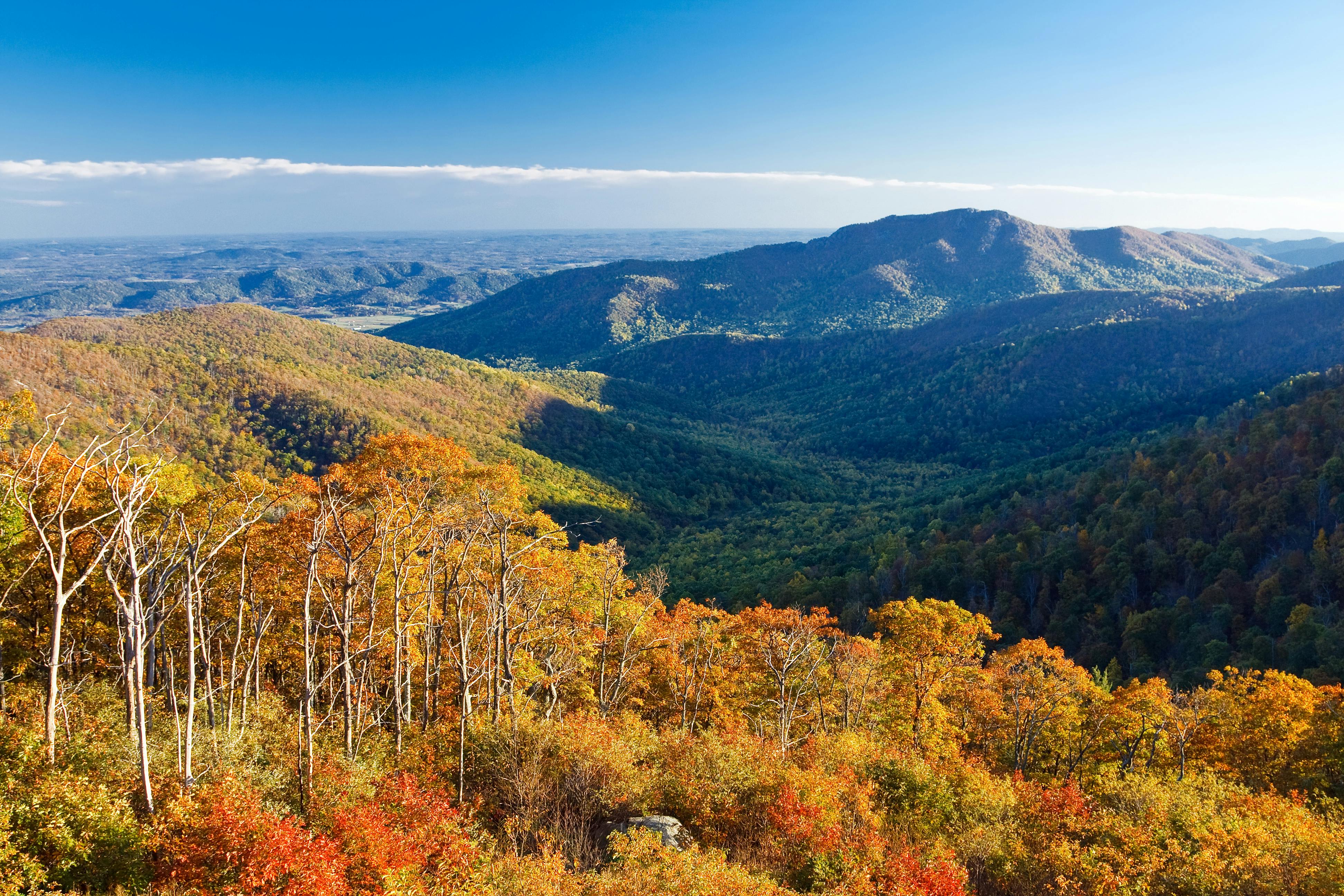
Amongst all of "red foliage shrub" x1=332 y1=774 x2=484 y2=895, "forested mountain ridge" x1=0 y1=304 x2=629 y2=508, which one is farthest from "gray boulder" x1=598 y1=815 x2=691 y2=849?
"forested mountain ridge" x1=0 y1=304 x2=629 y2=508

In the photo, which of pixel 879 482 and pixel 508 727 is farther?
pixel 879 482

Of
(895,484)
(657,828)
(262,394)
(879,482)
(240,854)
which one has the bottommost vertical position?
(879,482)

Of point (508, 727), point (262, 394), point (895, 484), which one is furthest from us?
point (895, 484)

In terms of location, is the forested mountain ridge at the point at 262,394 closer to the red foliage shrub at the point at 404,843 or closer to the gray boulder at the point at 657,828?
the red foliage shrub at the point at 404,843

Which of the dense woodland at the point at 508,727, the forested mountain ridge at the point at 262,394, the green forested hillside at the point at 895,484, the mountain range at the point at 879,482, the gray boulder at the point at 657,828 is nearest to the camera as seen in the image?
the dense woodland at the point at 508,727

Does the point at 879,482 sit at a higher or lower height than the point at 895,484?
lower


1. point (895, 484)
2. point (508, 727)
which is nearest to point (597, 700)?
point (508, 727)

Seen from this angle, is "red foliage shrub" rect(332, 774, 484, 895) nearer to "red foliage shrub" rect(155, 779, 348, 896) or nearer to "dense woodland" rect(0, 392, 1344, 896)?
"dense woodland" rect(0, 392, 1344, 896)

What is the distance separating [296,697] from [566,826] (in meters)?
20.7

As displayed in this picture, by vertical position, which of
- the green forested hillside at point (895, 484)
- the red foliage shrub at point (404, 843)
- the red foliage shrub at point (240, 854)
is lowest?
the green forested hillside at point (895, 484)

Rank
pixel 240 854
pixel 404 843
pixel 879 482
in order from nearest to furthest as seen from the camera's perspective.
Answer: pixel 240 854, pixel 404 843, pixel 879 482

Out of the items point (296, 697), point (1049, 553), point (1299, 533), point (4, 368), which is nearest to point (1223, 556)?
point (1299, 533)

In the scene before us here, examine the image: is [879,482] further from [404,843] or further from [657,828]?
[404,843]

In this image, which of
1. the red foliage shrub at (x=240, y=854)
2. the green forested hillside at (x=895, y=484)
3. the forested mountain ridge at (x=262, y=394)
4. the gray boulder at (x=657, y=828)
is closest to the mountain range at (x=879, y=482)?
the green forested hillside at (x=895, y=484)
